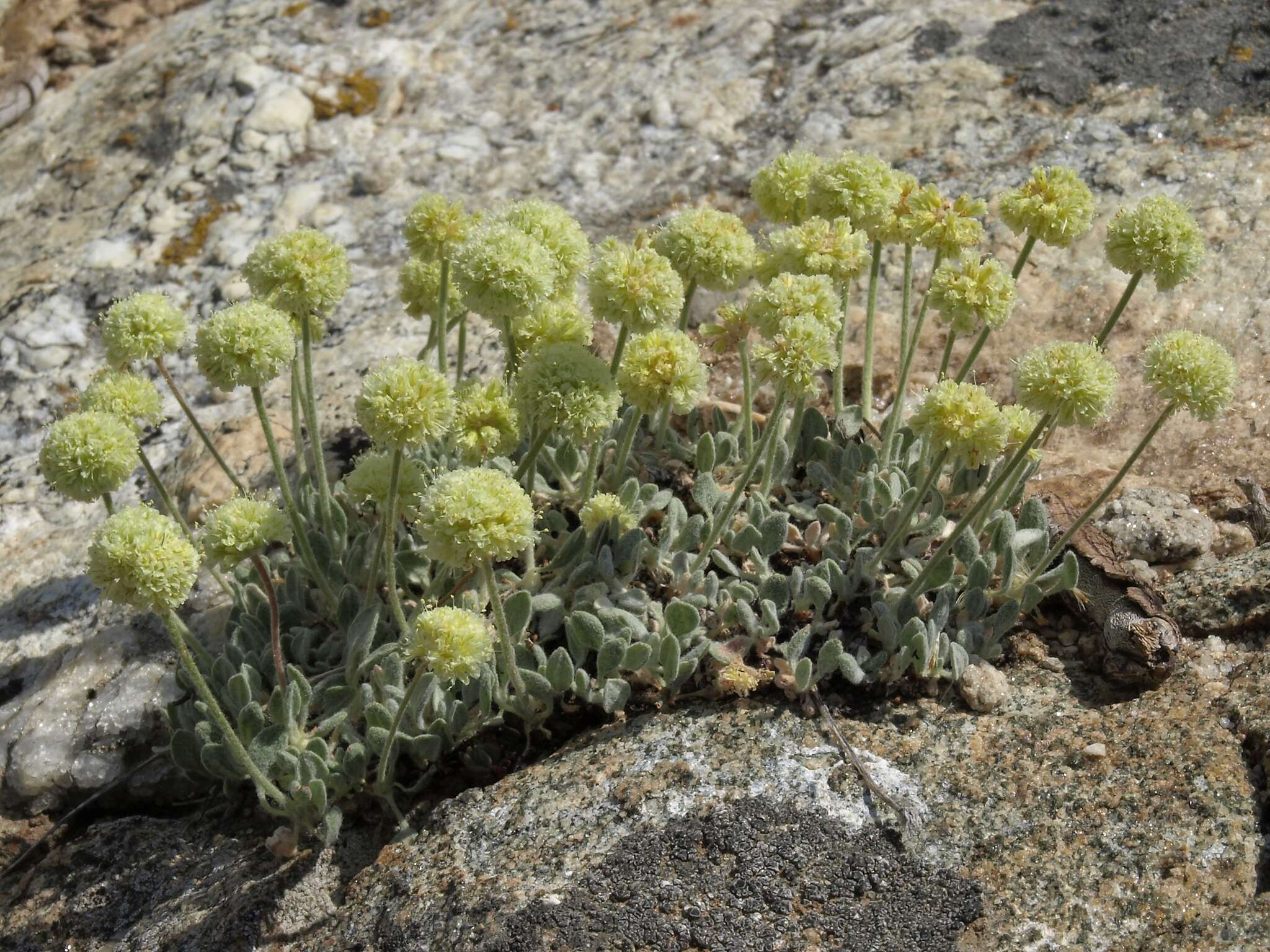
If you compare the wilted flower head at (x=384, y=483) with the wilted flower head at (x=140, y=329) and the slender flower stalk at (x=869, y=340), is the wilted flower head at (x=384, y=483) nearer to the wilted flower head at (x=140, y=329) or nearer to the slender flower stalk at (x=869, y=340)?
the wilted flower head at (x=140, y=329)

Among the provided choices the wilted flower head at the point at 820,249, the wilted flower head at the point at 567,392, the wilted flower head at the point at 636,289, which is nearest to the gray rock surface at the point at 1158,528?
the wilted flower head at the point at 820,249

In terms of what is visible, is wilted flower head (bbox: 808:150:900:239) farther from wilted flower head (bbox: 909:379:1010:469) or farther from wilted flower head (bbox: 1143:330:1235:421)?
wilted flower head (bbox: 1143:330:1235:421)

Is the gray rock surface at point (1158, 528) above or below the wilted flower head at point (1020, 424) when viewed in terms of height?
below

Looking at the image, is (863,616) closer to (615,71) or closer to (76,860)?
(76,860)

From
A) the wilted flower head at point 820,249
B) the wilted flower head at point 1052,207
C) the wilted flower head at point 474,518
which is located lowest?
the wilted flower head at point 474,518

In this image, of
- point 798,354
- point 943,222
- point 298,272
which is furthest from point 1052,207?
point 298,272

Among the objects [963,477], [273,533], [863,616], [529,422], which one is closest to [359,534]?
[273,533]

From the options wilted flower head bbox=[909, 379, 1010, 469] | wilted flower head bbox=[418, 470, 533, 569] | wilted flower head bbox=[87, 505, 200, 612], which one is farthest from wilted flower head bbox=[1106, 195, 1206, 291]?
wilted flower head bbox=[87, 505, 200, 612]

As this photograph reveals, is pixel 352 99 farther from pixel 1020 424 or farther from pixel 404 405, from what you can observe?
pixel 1020 424
